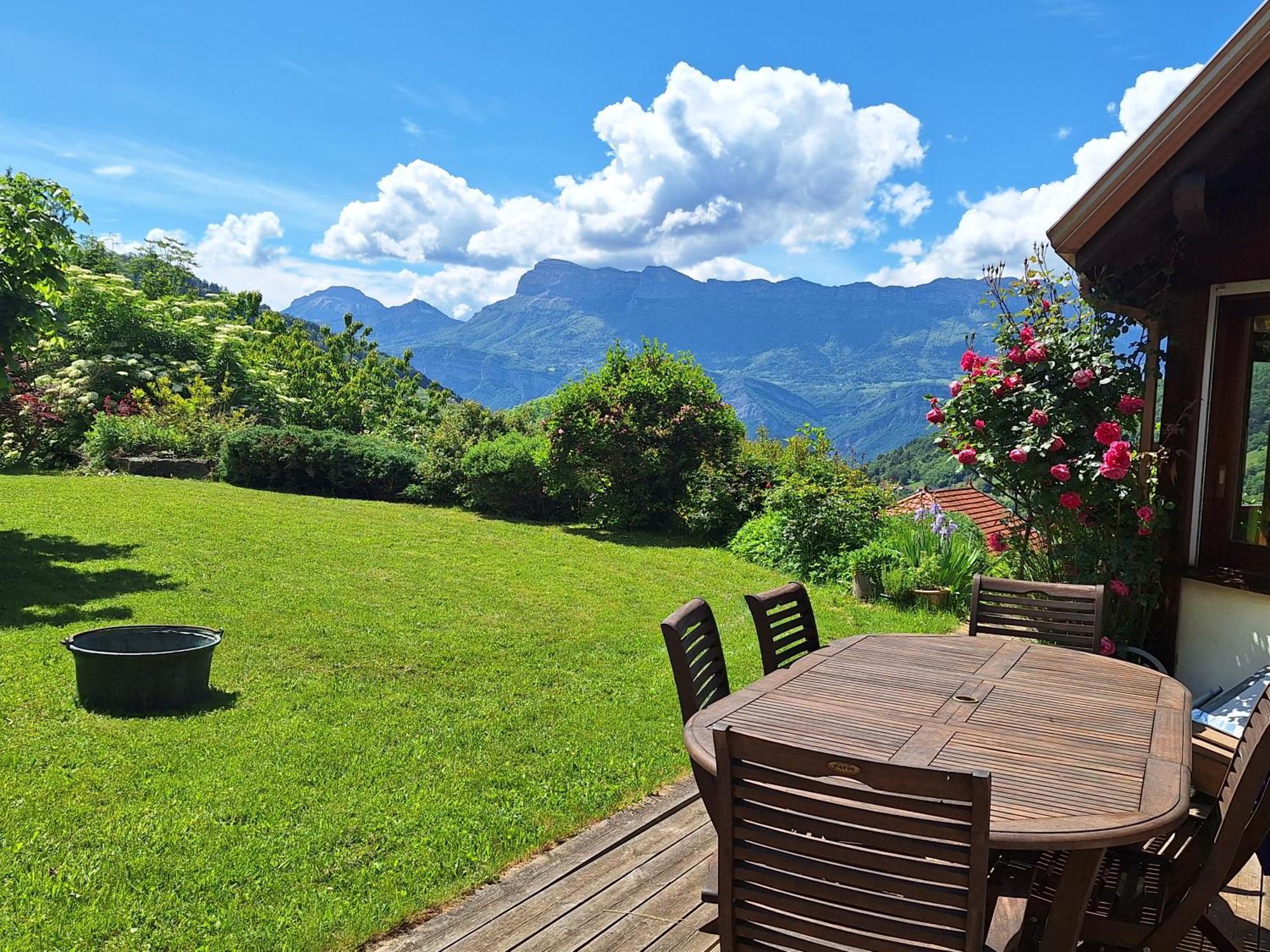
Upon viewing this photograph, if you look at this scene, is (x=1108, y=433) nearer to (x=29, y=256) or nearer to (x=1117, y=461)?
(x=1117, y=461)

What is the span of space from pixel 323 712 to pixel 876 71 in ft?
54.1

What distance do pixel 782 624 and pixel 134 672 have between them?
3.63 meters

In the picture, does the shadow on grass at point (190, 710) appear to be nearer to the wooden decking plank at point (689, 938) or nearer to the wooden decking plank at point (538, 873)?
the wooden decking plank at point (538, 873)

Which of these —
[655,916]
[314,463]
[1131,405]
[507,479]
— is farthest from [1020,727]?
[314,463]

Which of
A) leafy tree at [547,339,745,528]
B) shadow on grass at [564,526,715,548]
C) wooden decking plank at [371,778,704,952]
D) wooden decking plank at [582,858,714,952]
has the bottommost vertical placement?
wooden decking plank at [371,778,704,952]

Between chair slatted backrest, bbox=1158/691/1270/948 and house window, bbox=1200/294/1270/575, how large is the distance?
270cm

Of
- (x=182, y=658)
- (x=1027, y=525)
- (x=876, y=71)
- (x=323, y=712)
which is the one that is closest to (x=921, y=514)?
(x=1027, y=525)

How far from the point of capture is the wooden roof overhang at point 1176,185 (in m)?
3.68

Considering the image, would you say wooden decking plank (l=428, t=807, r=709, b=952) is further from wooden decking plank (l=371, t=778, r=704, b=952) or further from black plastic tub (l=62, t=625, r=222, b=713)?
black plastic tub (l=62, t=625, r=222, b=713)

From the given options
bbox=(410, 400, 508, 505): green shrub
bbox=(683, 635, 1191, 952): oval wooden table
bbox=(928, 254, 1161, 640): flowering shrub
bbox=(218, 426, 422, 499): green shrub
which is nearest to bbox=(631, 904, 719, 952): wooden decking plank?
bbox=(683, 635, 1191, 952): oval wooden table

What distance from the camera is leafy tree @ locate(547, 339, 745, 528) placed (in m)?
13.0

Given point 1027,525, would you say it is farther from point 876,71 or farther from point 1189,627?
point 876,71

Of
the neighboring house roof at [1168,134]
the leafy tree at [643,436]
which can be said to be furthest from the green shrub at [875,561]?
the neighboring house roof at [1168,134]

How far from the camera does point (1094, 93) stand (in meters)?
18.3
